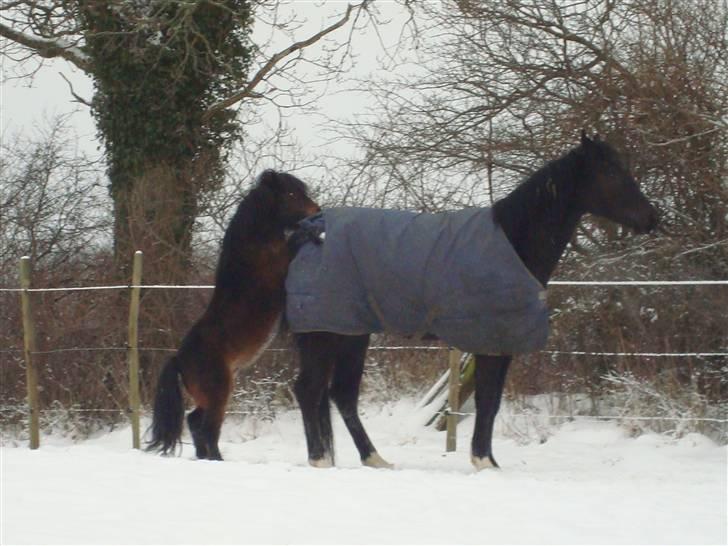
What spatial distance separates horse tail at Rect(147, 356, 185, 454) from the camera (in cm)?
777

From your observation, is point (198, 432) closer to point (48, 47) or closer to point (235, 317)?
point (235, 317)

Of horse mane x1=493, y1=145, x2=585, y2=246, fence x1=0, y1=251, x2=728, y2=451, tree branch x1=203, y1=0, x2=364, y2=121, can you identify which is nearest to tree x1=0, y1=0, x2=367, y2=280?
tree branch x1=203, y1=0, x2=364, y2=121

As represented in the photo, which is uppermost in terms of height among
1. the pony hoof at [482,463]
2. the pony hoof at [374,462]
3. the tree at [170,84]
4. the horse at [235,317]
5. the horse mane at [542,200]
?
the tree at [170,84]

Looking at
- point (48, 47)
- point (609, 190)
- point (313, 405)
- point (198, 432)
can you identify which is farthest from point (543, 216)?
point (48, 47)

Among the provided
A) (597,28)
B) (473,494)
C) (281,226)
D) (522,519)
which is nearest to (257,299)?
(281,226)

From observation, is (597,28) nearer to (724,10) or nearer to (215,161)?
(724,10)

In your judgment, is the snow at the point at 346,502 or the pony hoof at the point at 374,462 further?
the pony hoof at the point at 374,462

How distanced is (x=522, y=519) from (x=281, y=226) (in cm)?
324

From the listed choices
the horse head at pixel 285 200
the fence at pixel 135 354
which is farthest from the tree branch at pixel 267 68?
the horse head at pixel 285 200

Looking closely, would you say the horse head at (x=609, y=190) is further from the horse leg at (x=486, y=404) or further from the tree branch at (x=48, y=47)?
→ the tree branch at (x=48, y=47)

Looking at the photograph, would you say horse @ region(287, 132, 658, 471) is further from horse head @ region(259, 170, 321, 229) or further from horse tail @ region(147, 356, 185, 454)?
horse tail @ region(147, 356, 185, 454)

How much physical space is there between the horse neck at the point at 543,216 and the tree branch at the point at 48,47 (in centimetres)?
1021

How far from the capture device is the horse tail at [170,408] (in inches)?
306

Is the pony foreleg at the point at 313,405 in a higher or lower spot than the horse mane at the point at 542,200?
lower
